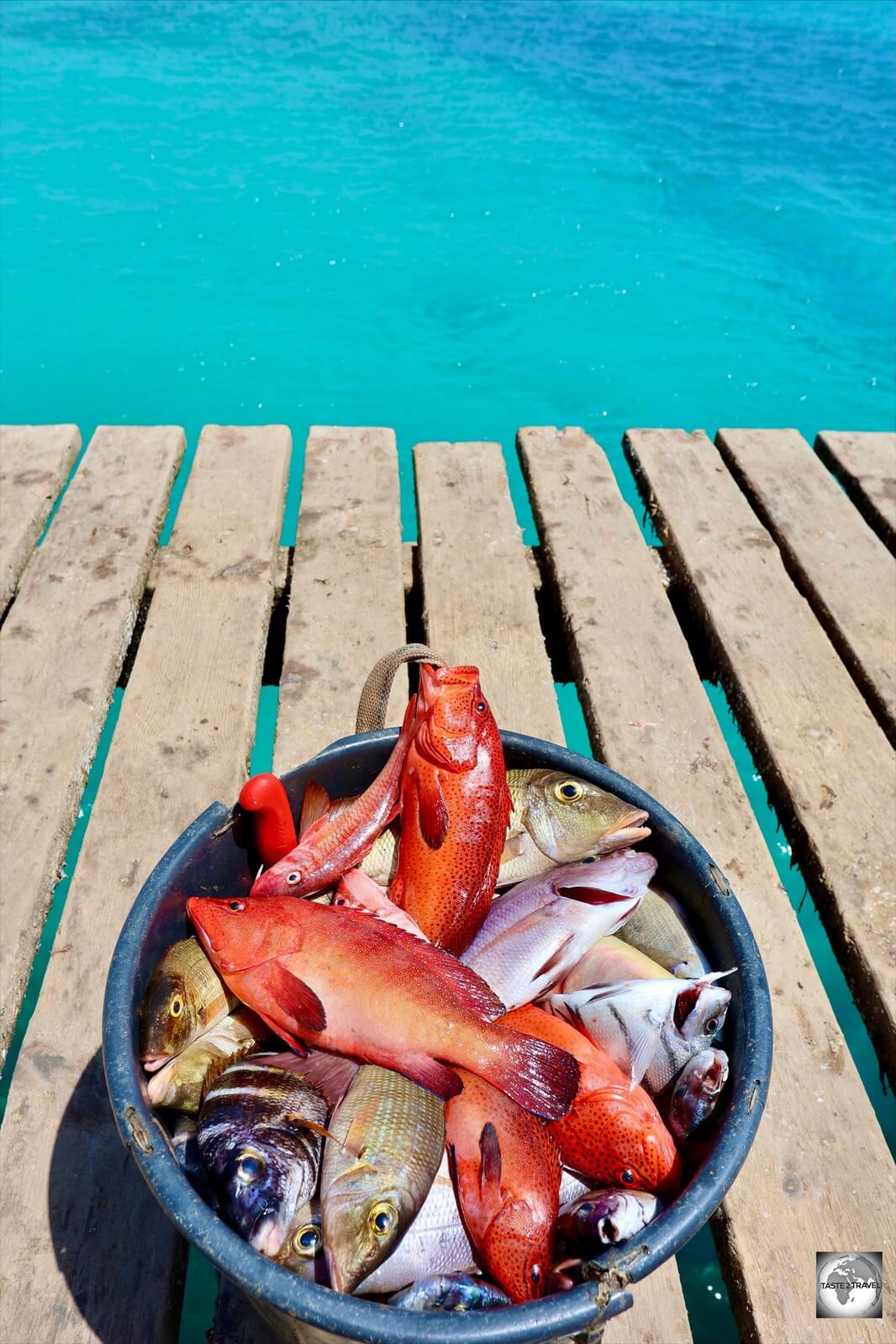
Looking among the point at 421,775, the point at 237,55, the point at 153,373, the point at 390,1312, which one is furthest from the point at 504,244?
the point at 390,1312

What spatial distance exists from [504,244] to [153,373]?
275 cm

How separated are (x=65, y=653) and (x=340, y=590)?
60cm

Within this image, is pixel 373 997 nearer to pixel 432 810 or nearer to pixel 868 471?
pixel 432 810

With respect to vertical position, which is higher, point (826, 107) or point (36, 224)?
point (826, 107)

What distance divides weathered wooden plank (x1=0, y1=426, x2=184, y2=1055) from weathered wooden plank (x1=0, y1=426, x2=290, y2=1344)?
0.06 meters

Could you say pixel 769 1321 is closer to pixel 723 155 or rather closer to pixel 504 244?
pixel 504 244

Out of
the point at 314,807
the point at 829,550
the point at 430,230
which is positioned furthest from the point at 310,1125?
the point at 430,230

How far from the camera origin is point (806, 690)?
211 centimetres

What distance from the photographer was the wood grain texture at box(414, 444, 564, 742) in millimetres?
2020

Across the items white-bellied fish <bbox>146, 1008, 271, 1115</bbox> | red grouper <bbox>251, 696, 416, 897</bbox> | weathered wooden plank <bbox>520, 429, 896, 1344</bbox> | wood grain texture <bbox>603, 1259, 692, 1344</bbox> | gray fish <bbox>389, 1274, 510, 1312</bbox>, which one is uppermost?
red grouper <bbox>251, 696, 416, 897</bbox>

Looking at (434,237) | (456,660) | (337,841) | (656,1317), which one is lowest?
(656,1317)

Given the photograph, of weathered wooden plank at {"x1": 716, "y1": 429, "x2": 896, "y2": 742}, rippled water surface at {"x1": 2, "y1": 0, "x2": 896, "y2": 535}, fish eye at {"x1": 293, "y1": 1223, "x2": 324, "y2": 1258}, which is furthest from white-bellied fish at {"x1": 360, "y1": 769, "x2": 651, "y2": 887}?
rippled water surface at {"x1": 2, "y1": 0, "x2": 896, "y2": 535}

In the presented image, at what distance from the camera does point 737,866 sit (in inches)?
68.1

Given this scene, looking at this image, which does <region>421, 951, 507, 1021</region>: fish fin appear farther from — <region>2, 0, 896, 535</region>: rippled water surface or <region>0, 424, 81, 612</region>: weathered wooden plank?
<region>2, 0, 896, 535</region>: rippled water surface
